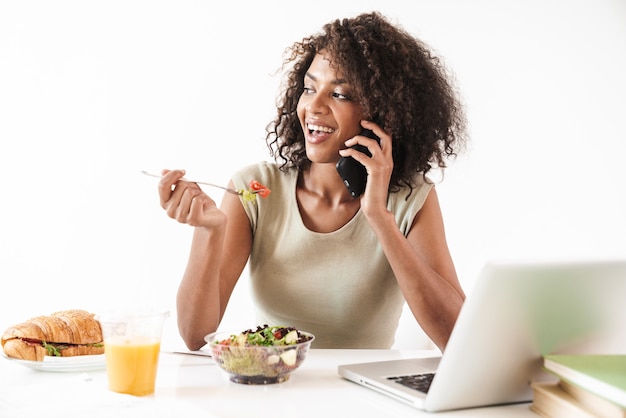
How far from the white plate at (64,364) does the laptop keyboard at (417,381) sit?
1.68 feet

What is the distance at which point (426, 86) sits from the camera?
2.00m

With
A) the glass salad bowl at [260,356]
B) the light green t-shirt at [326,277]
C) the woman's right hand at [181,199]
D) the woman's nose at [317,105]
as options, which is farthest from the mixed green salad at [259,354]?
the woman's nose at [317,105]

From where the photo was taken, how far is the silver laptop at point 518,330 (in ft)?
3.10

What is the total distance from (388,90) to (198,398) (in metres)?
1.09

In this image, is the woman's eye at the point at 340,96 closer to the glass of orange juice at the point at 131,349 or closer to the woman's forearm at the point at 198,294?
the woman's forearm at the point at 198,294

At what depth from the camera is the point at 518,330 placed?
3.28 feet

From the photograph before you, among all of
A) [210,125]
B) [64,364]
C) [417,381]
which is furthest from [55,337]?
[210,125]

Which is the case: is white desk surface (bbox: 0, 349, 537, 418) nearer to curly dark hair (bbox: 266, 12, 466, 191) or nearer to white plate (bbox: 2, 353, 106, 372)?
white plate (bbox: 2, 353, 106, 372)

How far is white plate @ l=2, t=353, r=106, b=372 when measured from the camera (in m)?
1.21

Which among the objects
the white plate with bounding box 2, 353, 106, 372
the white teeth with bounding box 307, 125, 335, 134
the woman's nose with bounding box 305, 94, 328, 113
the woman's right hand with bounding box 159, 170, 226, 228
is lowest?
the white plate with bounding box 2, 353, 106, 372

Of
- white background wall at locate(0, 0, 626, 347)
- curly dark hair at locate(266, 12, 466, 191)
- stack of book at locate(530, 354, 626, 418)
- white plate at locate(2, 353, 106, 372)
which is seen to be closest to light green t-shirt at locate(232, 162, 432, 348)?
curly dark hair at locate(266, 12, 466, 191)

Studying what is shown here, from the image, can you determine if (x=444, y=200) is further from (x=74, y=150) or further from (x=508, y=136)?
(x=74, y=150)

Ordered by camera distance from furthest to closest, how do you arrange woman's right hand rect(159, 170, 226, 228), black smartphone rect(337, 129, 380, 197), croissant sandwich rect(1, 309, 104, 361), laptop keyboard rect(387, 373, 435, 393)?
black smartphone rect(337, 129, 380, 197) < woman's right hand rect(159, 170, 226, 228) < croissant sandwich rect(1, 309, 104, 361) < laptop keyboard rect(387, 373, 435, 393)

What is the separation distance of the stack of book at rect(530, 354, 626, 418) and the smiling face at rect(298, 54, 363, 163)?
948 millimetres
